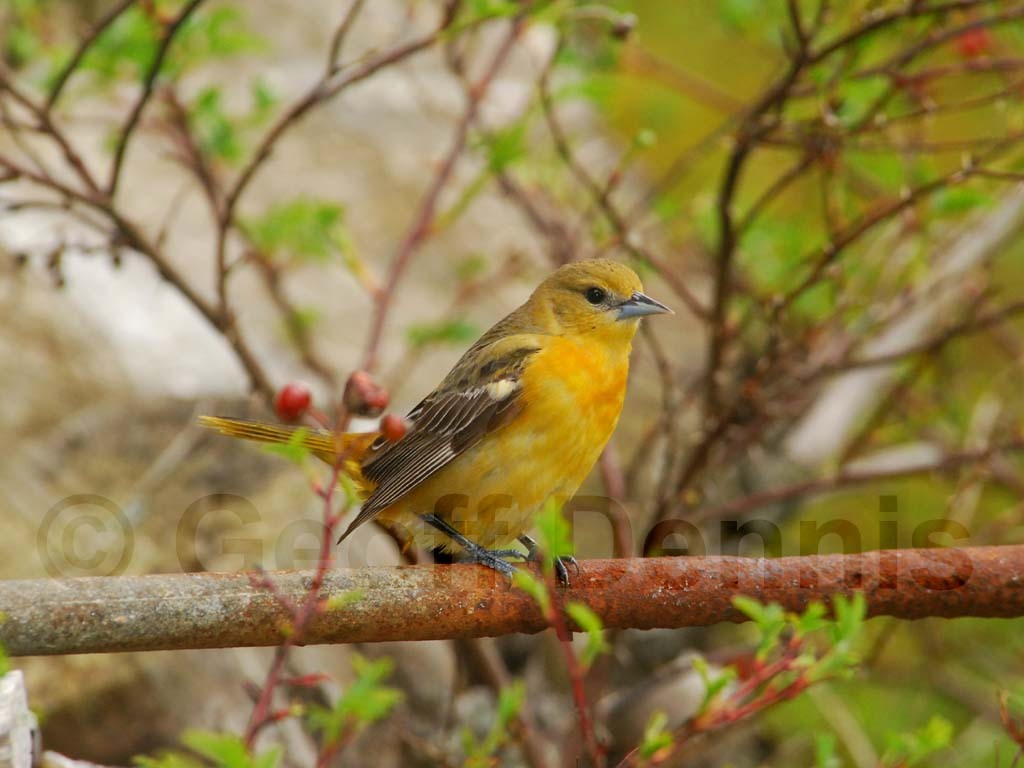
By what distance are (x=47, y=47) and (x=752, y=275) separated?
2886mm

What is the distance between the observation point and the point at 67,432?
439 centimetres

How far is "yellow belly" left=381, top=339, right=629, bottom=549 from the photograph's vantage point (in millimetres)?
3088

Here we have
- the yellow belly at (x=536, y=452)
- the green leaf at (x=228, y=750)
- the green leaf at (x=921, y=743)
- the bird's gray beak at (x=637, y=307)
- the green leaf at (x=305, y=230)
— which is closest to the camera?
the green leaf at (x=228, y=750)

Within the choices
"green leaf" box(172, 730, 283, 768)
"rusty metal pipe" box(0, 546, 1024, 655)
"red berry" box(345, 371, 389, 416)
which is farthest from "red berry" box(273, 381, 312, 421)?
"green leaf" box(172, 730, 283, 768)

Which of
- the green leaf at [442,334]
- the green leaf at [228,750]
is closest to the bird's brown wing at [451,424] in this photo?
the green leaf at [442,334]

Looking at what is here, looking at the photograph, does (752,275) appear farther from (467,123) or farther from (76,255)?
(76,255)

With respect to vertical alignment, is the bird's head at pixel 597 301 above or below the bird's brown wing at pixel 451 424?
above

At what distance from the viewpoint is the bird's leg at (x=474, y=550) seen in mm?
2932

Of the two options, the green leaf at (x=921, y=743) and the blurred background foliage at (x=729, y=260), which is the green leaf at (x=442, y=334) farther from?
the green leaf at (x=921, y=743)

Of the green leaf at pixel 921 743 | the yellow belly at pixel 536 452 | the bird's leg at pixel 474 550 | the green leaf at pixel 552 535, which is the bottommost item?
the bird's leg at pixel 474 550

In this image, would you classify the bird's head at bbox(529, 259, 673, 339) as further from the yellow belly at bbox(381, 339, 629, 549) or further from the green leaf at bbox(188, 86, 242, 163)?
the green leaf at bbox(188, 86, 242, 163)

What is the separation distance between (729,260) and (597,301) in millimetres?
467

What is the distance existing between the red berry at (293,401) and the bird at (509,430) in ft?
2.30

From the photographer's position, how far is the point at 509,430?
10.3 ft
